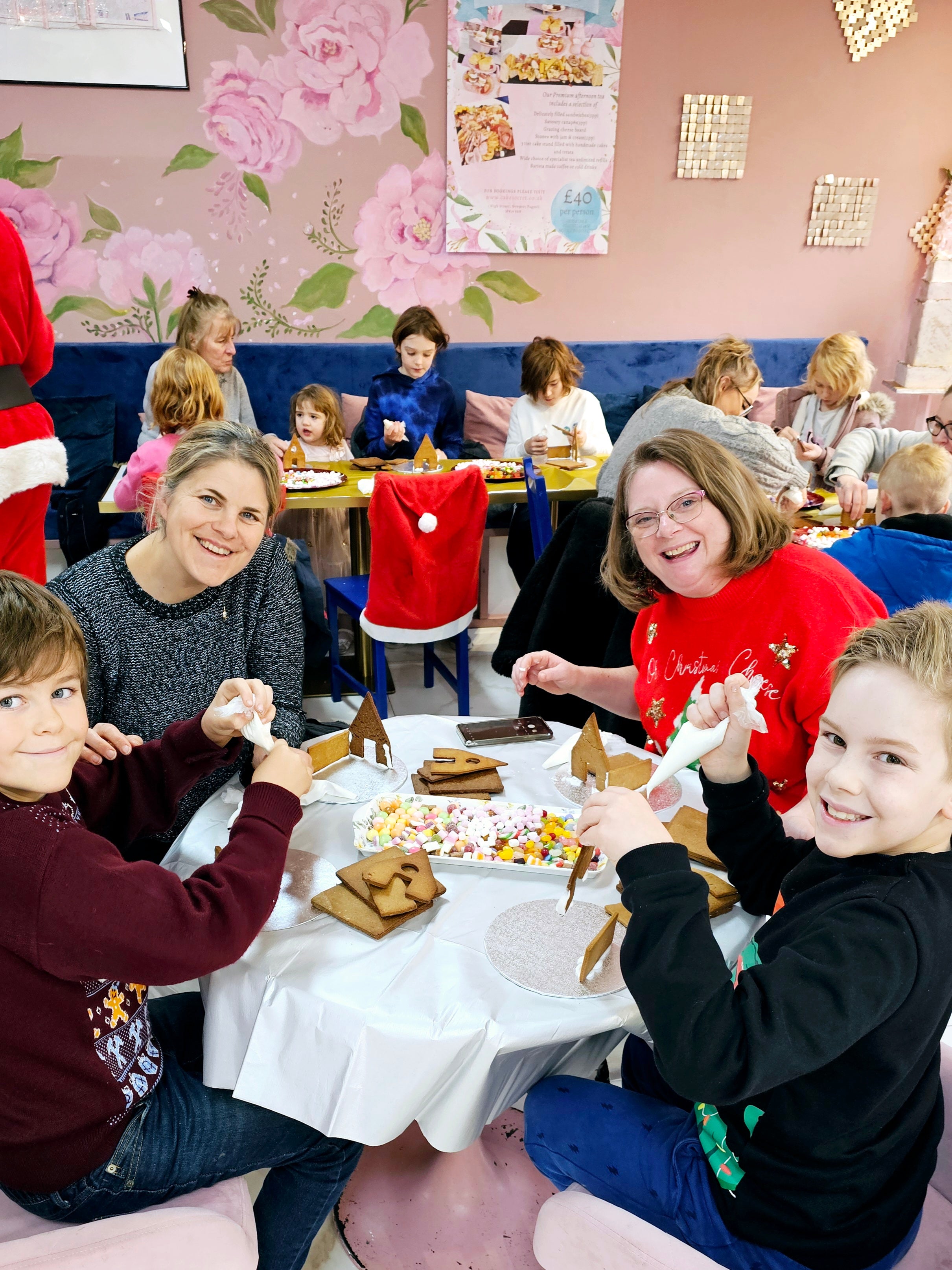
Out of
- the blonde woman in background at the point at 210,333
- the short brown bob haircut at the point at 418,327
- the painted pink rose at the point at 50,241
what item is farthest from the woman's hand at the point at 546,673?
the painted pink rose at the point at 50,241

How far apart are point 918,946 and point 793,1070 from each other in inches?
6.7

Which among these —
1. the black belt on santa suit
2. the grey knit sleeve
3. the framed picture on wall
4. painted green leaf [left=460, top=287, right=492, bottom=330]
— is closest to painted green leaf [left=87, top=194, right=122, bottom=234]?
the framed picture on wall

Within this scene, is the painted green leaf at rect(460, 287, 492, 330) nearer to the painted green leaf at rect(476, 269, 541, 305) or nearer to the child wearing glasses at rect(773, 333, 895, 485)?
the painted green leaf at rect(476, 269, 541, 305)

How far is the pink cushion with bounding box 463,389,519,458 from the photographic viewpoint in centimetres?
507

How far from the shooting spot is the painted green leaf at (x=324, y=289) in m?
4.93

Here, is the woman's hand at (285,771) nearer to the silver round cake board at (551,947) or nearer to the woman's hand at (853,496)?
the silver round cake board at (551,947)

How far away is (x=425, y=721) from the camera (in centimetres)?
178

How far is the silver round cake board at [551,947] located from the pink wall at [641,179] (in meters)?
4.37

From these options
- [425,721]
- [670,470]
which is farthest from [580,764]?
[670,470]

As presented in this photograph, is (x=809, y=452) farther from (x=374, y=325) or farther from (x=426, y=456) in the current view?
(x=374, y=325)

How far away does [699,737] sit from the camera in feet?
Result: 3.84

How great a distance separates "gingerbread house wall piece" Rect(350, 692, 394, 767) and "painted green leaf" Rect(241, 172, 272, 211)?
3962 millimetres

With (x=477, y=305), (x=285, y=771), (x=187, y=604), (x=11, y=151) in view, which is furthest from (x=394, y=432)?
(x=285, y=771)

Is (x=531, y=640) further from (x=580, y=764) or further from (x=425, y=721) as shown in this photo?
(x=580, y=764)
